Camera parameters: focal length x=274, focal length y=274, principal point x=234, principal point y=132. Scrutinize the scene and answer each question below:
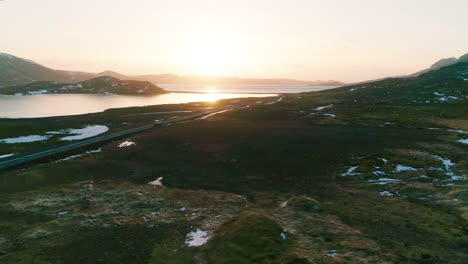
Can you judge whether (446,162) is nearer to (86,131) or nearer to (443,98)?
(86,131)

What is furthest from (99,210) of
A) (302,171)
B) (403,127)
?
(403,127)

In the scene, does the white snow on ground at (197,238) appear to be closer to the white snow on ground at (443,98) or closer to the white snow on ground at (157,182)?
the white snow on ground at (157,182)

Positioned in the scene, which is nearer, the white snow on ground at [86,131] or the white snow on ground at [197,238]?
the white snow on ground at [197,238]

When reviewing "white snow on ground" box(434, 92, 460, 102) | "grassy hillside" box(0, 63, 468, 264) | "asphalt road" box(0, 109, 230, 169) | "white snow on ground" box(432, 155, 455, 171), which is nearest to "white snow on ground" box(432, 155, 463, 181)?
"white snow on ground" box(432, 155, 455, 171)

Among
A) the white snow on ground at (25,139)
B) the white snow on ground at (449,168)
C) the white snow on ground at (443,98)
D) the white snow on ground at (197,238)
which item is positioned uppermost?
the white snow on ground at (443,98)

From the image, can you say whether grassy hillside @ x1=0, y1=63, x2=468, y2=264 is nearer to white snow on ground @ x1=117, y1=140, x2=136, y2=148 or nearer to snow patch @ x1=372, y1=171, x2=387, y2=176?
snow patch @ x1=372, y1=171, x2=387, y2=176

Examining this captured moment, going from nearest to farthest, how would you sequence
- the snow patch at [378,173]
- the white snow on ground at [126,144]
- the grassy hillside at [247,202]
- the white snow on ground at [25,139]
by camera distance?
the grassy hillside at [247,202], the snow patch at [378,173], the white snow on ground at [126,144], the white snow on ground at [25,139]

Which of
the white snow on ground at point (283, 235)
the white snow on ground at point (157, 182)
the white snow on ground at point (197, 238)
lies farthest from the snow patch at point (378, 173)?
the white snow on ground at point (157, 182)
